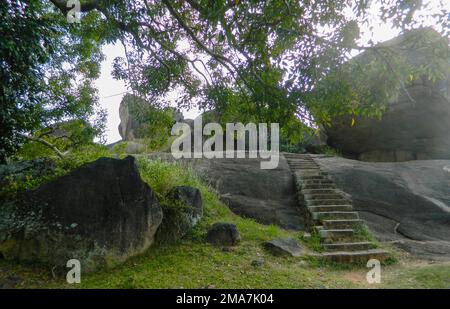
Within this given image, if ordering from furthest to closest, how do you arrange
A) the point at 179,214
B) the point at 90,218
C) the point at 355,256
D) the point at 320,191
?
the point at 320,191 → the point at 355,256 → the point at 179,214 → the point at 90,218

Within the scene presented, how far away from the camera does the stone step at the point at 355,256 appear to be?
5695mm

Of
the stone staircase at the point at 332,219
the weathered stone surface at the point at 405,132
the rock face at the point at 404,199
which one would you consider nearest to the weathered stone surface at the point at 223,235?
the stone staircase at the point at 332,219

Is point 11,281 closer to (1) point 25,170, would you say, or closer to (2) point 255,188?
(1) point 25,170

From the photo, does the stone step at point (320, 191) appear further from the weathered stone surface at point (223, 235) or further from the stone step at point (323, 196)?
the weathered stone surface at point (223, 235)

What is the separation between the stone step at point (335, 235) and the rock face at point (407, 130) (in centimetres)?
678

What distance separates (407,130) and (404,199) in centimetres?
676

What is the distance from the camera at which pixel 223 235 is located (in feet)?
17.9

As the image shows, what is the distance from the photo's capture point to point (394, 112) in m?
13.4

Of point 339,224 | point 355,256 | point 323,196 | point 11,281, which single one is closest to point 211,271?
point 11,281

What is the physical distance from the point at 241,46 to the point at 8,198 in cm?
473

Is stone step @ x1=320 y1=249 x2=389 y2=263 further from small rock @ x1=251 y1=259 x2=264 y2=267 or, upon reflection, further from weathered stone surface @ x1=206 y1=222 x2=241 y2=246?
weathered stone surface @ x1=206 y1=222 x2=241 y2=246
